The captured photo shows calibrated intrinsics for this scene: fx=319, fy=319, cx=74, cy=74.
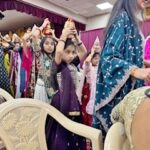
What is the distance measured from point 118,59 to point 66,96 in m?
0.47

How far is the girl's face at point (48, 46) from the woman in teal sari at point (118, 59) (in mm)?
876

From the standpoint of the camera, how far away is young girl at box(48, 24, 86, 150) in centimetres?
151

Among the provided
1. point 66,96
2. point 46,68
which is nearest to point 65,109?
point 66,96

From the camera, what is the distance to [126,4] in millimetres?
1304

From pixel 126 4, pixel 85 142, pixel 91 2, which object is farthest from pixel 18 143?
pixel 91 2

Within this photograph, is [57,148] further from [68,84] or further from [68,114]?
[68,84]

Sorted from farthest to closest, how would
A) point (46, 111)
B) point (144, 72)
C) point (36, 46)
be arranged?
point (36, 46) → point (46, 111) → point (144, 72)

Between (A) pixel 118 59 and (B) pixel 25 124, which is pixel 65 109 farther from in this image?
(A) pixel 118 59

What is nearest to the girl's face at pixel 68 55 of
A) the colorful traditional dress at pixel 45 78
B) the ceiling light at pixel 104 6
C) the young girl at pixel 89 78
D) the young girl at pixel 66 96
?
the young girl at pixel 66 96

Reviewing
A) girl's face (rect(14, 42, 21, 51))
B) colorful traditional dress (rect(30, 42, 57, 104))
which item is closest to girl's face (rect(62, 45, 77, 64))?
colorful traditional dress (rect(30, 42, 57, 104))

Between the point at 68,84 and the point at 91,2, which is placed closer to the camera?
the point at 68,84

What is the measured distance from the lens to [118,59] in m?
1.20

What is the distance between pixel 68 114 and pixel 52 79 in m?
0.24

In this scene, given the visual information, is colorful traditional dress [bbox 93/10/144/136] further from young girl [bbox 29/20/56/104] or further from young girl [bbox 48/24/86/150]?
young girl [bbox 29/20/56/104]
